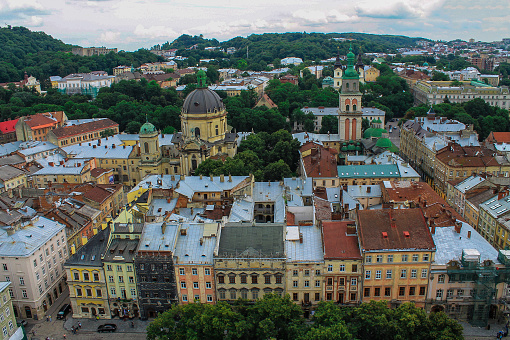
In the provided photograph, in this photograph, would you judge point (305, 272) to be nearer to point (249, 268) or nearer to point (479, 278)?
point (249, 268)

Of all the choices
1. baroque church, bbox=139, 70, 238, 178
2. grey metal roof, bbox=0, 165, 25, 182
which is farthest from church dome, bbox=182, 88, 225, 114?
grey metal roof, bbox=0, 165, 25, 182

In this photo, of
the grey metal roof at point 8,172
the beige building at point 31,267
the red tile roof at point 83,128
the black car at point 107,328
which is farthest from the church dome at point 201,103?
the black car at point 107,328

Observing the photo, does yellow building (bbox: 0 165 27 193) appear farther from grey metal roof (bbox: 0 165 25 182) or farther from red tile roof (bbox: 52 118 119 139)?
red tile roof (bbox: 52 118 119 139)

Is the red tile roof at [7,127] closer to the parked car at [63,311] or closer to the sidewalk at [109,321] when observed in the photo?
the parked car at [63,311]

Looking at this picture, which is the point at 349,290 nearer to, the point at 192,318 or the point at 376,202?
the point at 192,318

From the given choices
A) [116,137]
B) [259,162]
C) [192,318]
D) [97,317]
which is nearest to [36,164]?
[116,137]

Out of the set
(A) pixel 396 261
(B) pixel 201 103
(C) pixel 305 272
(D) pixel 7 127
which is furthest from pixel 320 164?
(D) pixel 7 127

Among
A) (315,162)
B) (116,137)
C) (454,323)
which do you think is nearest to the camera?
(454,323)

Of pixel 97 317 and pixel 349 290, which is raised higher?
pixel 349 290
